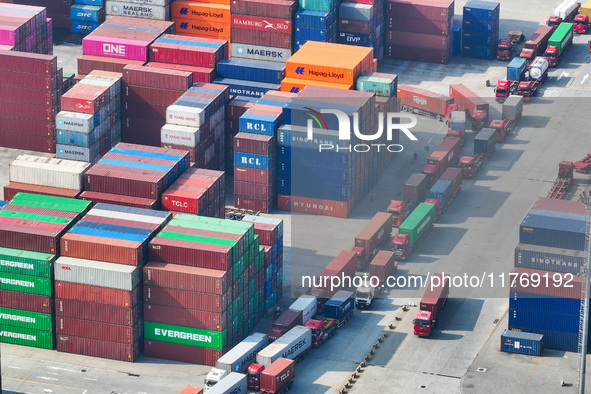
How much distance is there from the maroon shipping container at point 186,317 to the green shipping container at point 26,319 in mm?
10499

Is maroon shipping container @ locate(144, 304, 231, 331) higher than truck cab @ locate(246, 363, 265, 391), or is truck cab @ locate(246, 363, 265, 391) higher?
maroon shipping container @ locate(144, 304, 231, 331)

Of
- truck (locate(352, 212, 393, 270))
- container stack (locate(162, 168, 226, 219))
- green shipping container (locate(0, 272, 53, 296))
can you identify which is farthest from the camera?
truck (locate(352, 212, 393, 270))

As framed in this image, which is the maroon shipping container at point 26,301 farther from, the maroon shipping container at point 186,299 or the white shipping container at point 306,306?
the white shipping container at point 306,306

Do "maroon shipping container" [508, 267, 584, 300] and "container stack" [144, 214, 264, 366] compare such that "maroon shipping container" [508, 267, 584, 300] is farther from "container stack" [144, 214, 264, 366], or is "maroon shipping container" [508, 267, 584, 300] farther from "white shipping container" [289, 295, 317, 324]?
"container stack" [144, 214, 264, 366]

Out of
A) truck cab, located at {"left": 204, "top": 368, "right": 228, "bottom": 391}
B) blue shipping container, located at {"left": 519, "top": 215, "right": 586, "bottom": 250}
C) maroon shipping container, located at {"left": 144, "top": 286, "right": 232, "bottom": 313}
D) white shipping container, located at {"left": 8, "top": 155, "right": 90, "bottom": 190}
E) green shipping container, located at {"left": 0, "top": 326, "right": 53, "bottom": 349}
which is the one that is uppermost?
white shipping container, located at {"left": 8, "top": 155, "right": 90, "bottom": 190}

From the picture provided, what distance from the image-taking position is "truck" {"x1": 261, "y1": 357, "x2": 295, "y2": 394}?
163125 mm

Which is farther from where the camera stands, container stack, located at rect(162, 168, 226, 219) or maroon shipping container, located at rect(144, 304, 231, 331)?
container stack, located at rect(162, 168, 226, 219)

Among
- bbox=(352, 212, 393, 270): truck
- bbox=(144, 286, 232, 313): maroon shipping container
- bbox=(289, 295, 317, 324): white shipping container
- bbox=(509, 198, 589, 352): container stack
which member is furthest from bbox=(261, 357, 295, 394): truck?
bbox=(352, 212, 393, 270): truck

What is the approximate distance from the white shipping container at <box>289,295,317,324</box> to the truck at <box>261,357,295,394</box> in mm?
10158

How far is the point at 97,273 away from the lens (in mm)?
168125

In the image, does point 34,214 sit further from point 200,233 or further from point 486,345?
point 486,345

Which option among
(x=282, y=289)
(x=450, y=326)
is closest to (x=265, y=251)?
(x=282, y=289)

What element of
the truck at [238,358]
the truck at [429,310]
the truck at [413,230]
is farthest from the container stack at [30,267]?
the truck at [413,230]

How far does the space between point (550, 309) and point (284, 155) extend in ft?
138
